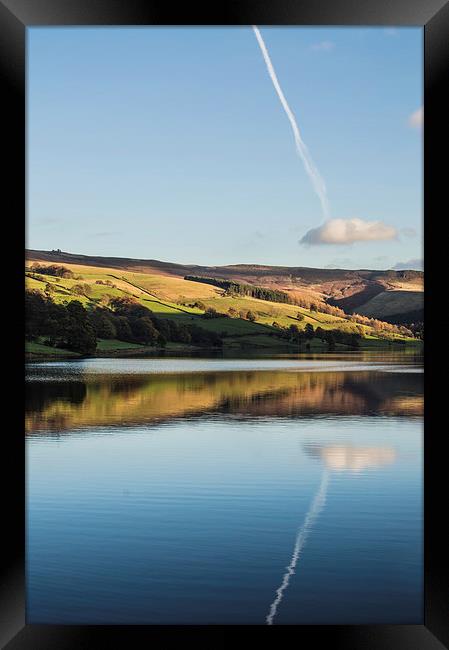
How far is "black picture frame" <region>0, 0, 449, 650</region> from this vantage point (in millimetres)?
4387

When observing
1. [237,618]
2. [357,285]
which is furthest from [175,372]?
[357,285]

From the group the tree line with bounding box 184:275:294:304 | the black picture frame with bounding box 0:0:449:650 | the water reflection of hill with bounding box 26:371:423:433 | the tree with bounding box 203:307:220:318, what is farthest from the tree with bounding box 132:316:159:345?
the black picture frame with bounding box 0:0:449:650

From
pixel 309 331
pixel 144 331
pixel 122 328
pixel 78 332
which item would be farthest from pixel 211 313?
pixel 78 332

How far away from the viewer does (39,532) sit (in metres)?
8.70

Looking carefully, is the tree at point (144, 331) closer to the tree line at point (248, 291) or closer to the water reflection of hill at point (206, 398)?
the tree line at point (248, 291)

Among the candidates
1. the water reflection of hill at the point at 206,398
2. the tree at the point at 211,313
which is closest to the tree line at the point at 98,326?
the tree at the point at 211,313

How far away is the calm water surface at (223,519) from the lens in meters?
6.38

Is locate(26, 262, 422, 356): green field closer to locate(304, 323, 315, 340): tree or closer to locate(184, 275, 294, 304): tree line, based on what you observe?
locate(304, 323, 315, 340): tree

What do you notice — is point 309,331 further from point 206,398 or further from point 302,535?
point 302,535

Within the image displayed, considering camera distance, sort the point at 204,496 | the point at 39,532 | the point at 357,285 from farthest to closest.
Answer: the point at 357,285
the point at 204,496
the point at 39,532
